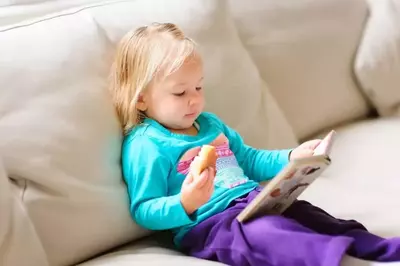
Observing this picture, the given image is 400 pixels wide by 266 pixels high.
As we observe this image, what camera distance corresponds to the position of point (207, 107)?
1608mm

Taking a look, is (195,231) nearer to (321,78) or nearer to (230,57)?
(230,57)

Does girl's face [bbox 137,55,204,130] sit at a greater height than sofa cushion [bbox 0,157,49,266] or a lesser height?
greater

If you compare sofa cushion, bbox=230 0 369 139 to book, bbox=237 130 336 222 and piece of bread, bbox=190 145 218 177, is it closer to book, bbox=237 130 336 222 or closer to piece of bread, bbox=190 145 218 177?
book, bbox=237 130 336 222

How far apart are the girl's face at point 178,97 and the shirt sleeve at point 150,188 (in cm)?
7

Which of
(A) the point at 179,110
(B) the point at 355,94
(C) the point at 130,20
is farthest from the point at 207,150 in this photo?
(B) the point at 355,94

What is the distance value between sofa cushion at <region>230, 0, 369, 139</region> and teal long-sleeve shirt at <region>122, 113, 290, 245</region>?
47cm

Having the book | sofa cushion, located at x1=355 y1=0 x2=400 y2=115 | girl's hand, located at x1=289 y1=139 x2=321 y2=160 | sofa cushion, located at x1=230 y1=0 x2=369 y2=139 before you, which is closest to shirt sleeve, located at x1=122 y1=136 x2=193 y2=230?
the book

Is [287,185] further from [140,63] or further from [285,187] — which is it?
[140,63]

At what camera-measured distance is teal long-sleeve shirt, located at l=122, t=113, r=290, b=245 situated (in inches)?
51.7

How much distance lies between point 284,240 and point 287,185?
0.33 ft

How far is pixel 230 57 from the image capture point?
170 cm

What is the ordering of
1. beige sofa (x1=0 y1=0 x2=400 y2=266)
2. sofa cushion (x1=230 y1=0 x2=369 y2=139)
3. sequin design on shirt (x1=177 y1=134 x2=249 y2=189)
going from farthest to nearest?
sofa cushion (x1=230 y1=0 x2=369 y2=139) < sequin design on shirt (x1=177 y1=134 x2=249 y2=189) < beige sofa (x1=0 y1=0 x2=400 y2=266)

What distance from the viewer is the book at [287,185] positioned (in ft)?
3.98

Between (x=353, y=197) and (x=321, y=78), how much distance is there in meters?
0.50
